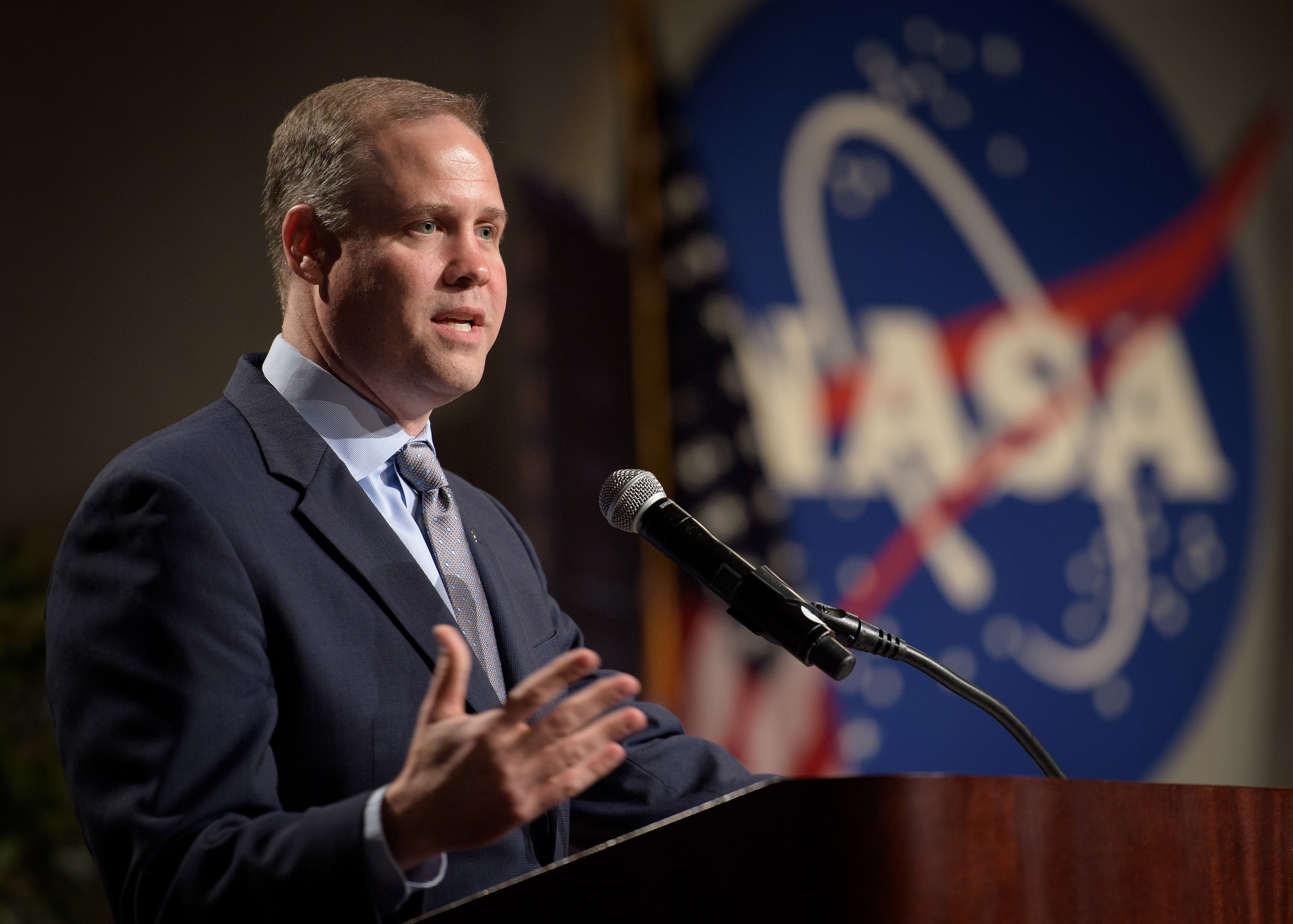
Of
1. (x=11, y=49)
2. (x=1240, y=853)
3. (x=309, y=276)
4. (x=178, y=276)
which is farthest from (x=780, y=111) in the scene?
(x=1240, y=853)

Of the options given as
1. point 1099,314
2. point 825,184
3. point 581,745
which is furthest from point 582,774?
point 1099,314

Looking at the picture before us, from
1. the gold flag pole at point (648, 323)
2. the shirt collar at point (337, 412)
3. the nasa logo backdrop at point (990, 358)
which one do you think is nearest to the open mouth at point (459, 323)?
the shirt collar at point (337, 412)

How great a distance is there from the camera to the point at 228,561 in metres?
1.24

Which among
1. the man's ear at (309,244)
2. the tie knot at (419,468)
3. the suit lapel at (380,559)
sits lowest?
the suit lapel at (380,559)

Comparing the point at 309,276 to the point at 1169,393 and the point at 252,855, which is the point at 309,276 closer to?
the point at 252,855

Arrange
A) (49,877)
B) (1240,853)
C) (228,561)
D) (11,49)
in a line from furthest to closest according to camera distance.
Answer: (11,49), (49,877), (228,561), (1240,853)

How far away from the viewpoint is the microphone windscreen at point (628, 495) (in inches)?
55.3

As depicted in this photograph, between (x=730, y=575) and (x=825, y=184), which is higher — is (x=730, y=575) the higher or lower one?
the lower one

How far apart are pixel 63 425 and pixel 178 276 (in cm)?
49

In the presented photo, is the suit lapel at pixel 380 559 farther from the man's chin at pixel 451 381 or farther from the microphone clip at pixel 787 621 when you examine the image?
the microphone clip at pixel 787 621

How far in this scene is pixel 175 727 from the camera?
1.12 meters

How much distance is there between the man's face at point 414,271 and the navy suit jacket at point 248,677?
132mm

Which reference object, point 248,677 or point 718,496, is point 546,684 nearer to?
point 248,677

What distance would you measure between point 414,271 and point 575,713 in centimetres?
73
